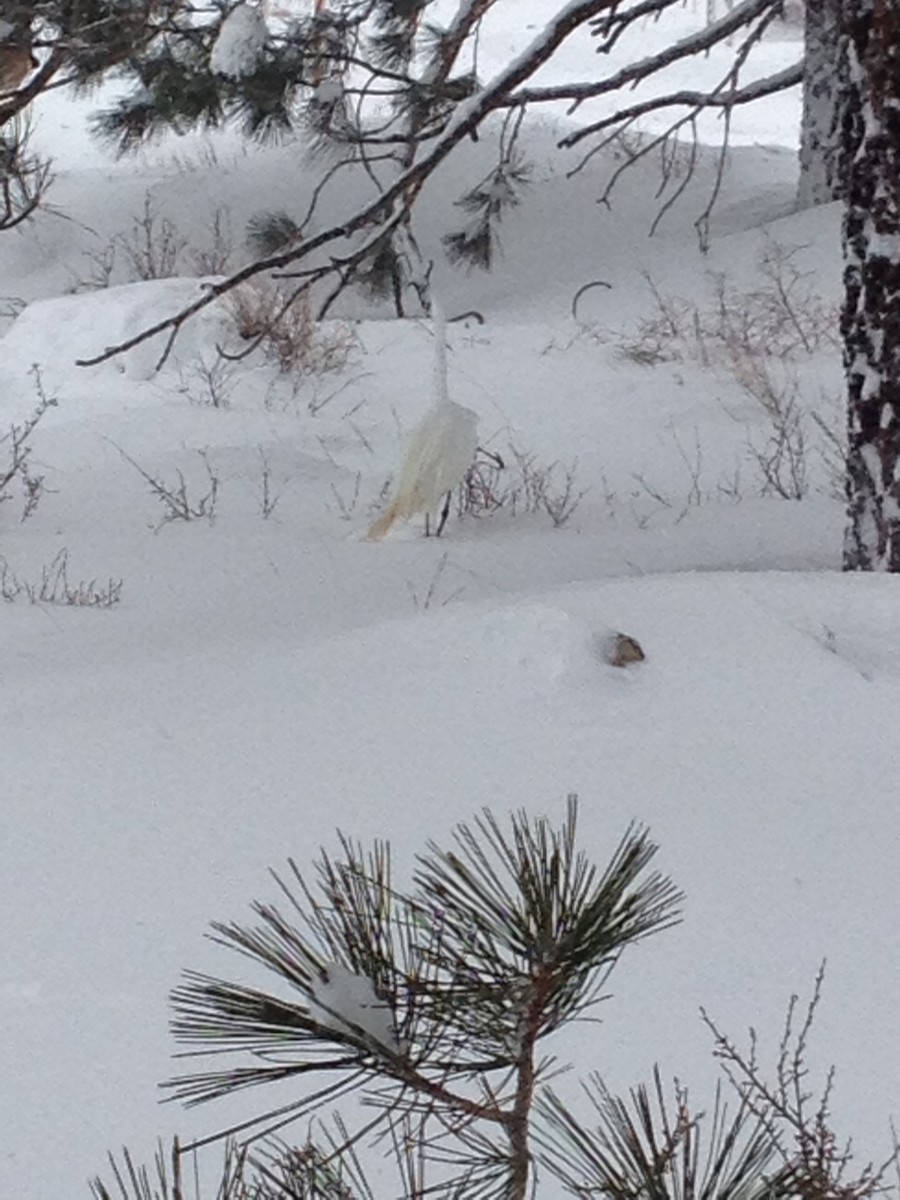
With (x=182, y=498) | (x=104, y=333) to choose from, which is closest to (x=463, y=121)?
(x=182, y=498)

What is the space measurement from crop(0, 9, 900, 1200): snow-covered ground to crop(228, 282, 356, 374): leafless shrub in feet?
3.14

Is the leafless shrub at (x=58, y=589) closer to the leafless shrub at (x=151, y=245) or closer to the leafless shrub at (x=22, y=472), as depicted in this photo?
the leafless shrub at (x=22, y=472)

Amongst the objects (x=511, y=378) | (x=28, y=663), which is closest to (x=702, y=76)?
(x=511, y=378)

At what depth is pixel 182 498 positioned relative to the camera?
384 cm

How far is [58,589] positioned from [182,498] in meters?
0.66

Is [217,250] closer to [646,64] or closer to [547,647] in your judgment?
[646,64]

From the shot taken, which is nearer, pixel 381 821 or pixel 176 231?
pixel 381 821

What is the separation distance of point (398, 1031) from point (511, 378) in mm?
5110

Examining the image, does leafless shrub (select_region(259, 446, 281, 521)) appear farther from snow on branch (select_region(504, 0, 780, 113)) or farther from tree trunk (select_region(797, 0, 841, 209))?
tree trunk (select_region(797, 0, 841, 209))

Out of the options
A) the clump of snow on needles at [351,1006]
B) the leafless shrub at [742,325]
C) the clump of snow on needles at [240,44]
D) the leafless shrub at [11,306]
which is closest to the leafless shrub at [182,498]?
the clump of snow on needles at [240,44]

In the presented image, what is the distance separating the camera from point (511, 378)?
5707mm

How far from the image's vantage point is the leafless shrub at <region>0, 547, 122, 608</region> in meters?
3.05

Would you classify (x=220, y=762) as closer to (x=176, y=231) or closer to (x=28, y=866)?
(x=28, y=866)

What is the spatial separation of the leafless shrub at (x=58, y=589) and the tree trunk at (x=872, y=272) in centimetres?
166
